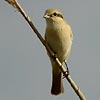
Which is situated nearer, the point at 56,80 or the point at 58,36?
the point at 58,36

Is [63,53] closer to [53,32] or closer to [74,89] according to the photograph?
[53,32]

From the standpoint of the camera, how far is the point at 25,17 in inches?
87.2

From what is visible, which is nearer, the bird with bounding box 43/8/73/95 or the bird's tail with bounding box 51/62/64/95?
the bird with bounding box 43/8/73/95

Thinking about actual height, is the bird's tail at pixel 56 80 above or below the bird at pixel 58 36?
below

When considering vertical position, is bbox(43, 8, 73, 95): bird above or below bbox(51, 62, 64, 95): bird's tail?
above

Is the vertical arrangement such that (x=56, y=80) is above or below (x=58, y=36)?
below

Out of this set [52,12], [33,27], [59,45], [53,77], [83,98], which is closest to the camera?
[83,98]

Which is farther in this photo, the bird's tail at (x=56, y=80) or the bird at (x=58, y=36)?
the bird's tail at (x=56, y=80)

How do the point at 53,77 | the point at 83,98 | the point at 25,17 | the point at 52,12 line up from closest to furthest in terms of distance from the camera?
1. the point at 83,98
2. the point at 25,17
3. the point at 52,12
4. the point at 53,77

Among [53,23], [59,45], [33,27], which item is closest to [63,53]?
[59,45]

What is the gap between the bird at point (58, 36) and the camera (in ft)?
15.4

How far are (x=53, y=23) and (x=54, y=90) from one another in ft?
3.28

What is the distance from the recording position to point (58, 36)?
4.82 meters

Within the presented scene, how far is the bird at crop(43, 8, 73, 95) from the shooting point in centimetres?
471
